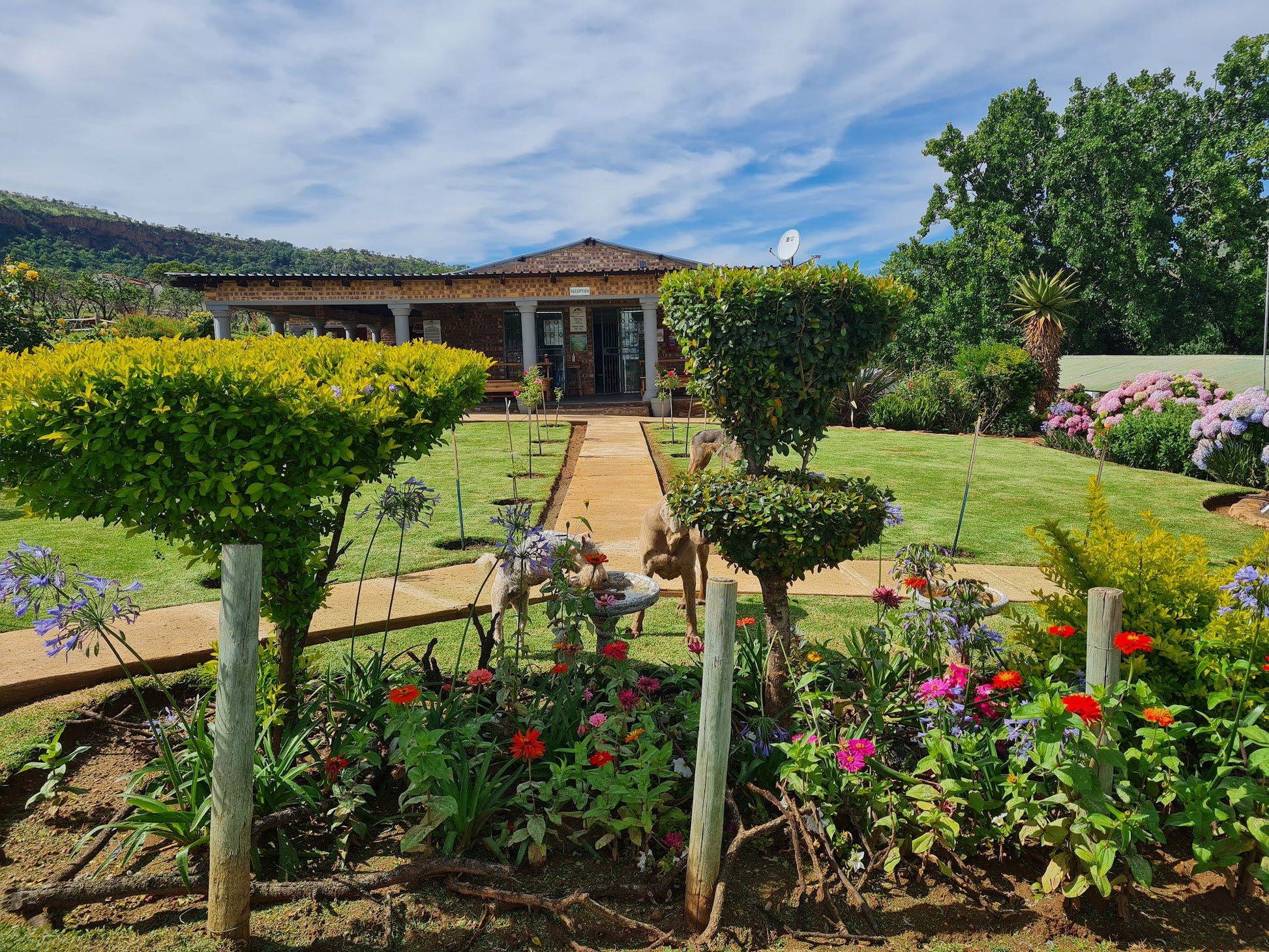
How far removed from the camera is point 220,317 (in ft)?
65.5

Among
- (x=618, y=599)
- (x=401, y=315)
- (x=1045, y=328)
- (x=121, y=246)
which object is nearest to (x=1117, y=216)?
(x=1045, y=328)

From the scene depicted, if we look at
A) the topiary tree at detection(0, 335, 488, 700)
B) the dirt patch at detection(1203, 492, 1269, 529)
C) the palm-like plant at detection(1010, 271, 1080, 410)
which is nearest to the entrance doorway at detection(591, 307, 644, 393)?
the palm-like plant at detection(1010, 271, 1080, 410)

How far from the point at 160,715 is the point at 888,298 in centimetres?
399

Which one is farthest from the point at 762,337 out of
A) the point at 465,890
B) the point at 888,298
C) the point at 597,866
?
the point at 465,890

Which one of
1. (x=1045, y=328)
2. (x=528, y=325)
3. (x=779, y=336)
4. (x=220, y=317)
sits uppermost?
(x=220, y=317)

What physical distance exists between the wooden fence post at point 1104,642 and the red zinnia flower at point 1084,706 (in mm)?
186

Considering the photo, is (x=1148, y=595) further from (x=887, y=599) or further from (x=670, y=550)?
(x=670, y=550)

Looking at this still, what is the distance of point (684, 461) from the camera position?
40.3ft

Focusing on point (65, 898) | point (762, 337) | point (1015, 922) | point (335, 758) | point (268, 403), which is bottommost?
point (1015, 922)

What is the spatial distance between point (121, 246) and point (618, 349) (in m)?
64.2

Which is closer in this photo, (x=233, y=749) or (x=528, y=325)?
(x=233, y=749)

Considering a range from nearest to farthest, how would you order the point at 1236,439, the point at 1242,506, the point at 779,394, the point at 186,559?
the point at 779,394 → the point at 186,559 → the point at 1242,506 → the point at 1236,439

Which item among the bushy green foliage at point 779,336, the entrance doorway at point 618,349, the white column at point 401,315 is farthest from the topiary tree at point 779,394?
the entrance doorway at point 618,349

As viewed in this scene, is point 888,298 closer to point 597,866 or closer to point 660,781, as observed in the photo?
point 660,781
